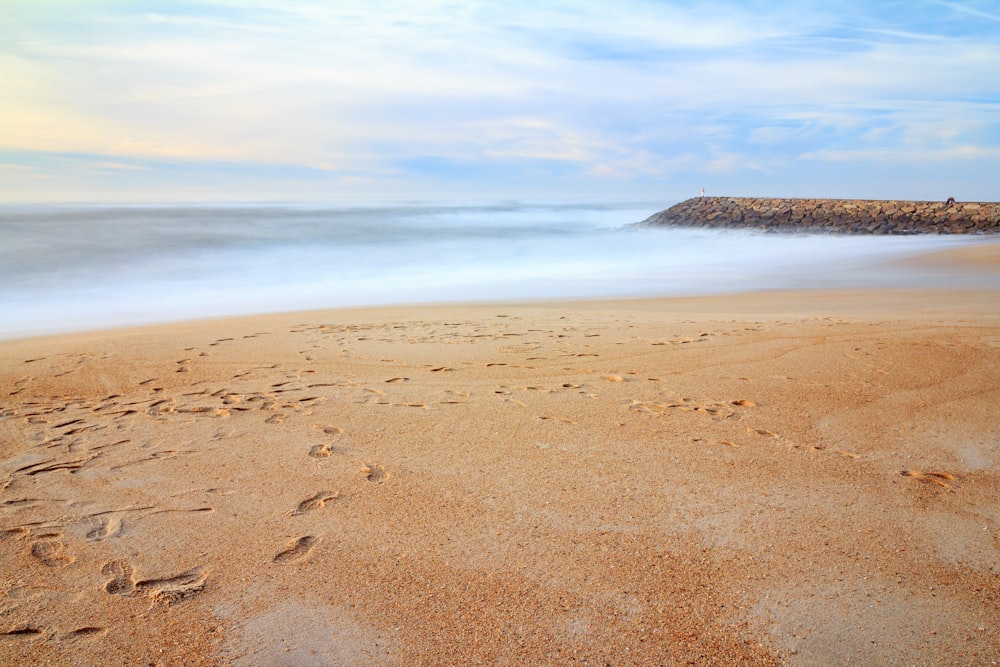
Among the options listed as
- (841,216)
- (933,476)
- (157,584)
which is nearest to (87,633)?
(157,584)

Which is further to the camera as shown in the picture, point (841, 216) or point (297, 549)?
point (841, 216)

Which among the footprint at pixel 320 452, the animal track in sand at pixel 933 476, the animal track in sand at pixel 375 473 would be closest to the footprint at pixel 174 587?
the animal track in sand at pixel 375 473

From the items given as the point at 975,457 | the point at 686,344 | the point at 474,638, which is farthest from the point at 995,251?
the point at 474,638

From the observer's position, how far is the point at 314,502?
122 inches

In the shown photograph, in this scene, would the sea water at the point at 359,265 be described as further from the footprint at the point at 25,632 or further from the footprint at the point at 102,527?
the footprint at the point at 25,632

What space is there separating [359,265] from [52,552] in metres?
17.6

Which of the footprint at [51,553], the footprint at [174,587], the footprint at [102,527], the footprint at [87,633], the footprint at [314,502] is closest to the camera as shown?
the footprint at [87,633]

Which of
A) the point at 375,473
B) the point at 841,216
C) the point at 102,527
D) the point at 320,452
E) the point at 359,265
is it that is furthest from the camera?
the point at 841,216

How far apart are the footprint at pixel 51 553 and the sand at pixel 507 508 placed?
0.5 inches

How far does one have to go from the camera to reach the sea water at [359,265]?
1200cm

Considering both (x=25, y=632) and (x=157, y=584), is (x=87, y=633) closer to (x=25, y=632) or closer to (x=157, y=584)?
(x=25, y=632)

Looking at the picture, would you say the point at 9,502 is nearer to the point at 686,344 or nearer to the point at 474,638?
the point at 474,638

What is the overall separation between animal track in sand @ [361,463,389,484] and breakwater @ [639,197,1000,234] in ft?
93.2

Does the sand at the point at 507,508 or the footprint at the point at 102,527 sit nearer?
the sand at the point at 507,508
